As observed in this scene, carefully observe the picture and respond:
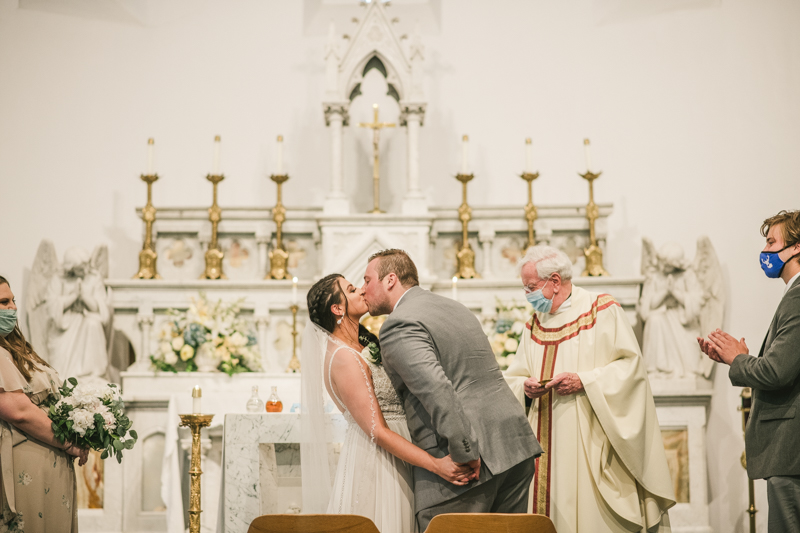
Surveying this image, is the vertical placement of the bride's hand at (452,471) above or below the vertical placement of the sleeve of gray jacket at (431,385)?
below

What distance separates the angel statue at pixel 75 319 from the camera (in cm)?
556

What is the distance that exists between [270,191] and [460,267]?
2.19 meters

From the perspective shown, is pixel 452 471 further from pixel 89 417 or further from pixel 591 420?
pixel 89 417

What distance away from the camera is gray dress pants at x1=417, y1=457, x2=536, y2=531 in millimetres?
2836

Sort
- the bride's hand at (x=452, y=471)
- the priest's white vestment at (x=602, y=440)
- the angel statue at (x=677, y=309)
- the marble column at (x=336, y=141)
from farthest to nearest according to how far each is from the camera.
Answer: the marble column at (x=336, y=141)
the angel statue at (x=677, y=309)
the priest's white vestment at (x=602, y=440)
the bride's hand at (x=452, y=471)

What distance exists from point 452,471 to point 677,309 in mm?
3631

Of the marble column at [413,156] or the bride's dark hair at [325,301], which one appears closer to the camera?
the bride's dark hair at [325,301]

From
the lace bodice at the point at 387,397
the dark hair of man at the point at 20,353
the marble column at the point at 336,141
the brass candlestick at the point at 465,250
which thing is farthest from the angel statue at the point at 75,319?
the lace bodice at the point at 387,397

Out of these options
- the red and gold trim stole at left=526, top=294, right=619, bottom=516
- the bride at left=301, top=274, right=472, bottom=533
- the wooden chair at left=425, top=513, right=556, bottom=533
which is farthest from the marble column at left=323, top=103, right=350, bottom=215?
the wooden chair at left=425, top=513, right=556, bottom=533

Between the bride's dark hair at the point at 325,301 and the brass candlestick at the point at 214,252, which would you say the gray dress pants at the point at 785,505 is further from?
the brass candlestick at the point at 214,252

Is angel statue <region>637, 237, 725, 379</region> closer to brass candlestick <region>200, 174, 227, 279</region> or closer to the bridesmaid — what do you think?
brass candlestick <region>200, 174, 227, 279</region>

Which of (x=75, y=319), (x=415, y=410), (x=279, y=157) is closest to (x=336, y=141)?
(x=279, y=157)

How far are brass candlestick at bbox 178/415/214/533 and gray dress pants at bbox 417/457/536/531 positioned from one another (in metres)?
1.49

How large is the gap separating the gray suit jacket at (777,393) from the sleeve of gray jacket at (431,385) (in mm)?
1233
